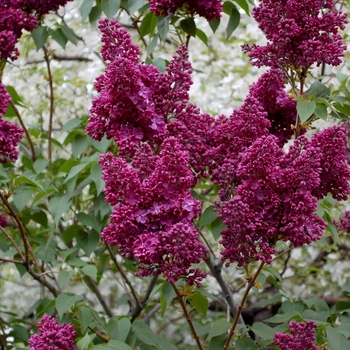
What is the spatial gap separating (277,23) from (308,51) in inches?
4.9

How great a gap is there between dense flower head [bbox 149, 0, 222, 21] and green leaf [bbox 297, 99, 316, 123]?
0.70 m

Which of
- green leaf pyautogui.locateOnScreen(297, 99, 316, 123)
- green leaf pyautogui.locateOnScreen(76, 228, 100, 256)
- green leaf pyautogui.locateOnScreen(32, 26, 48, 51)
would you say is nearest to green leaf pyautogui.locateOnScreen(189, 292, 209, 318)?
green leaf pyautogui.locateOnScreen(297, 99, 316, 123)

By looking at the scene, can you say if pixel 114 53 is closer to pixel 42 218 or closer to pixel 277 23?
pixel 277 23

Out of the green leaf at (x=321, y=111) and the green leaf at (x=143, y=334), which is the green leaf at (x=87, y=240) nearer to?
the green leaf at (x=143, y=334)

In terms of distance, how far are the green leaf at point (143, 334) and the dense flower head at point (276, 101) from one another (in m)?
0.83

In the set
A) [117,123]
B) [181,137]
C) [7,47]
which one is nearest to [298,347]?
[181,137]

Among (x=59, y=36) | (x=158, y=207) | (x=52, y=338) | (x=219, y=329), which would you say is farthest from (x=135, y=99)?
(x=59, y=36)

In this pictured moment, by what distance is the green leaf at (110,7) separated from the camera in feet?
8.72

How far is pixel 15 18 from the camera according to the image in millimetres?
2668

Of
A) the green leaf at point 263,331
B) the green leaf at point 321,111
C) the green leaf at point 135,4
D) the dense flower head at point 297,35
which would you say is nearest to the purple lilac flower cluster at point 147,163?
the dense flower head at point 297,35

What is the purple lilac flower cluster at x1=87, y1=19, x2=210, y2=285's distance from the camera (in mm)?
1593

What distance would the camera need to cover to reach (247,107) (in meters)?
1.88

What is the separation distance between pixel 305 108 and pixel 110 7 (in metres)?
1.09

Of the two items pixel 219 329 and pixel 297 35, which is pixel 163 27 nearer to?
pixel 297 35
